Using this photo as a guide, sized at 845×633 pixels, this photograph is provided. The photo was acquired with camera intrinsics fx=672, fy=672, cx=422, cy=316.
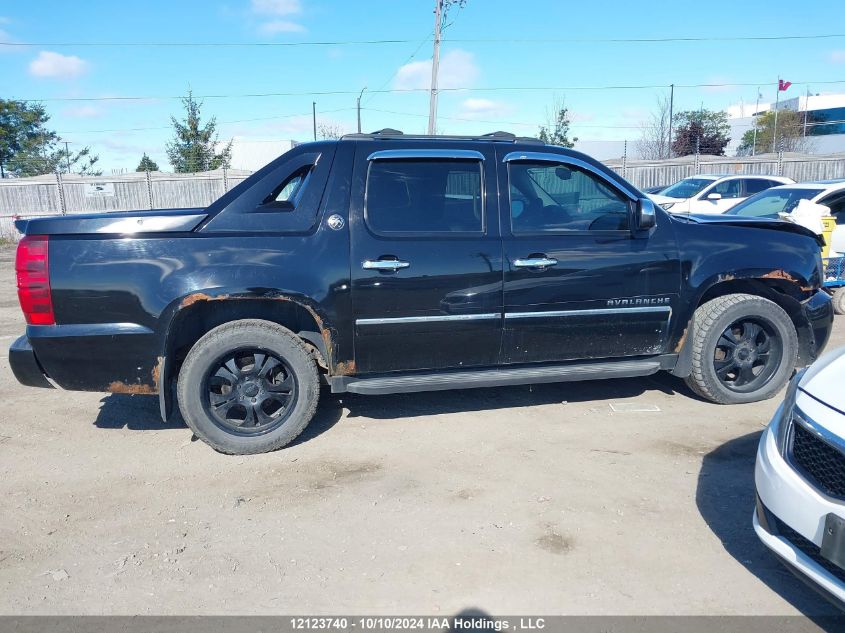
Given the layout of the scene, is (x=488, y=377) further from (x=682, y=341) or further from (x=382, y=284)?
(x=682, y=341)

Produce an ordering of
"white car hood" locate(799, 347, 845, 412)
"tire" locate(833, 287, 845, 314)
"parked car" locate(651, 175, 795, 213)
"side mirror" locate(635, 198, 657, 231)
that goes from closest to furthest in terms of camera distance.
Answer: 1. "white car hood" locate(799, 347, 845, 412)
2. "side mirror" locate(635, 198, 657, 231)
3. "tire" locate(833, 287, 845, 314)
4. "parked car" locate(651, 175, 795, 213)

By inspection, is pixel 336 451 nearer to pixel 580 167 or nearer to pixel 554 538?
pixel 554 538

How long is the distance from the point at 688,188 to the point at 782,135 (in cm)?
3444

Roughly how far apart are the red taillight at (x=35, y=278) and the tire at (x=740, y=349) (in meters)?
4.38

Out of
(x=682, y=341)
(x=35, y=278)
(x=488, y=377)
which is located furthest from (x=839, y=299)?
(x=35, y=278)

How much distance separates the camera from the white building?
5341cm

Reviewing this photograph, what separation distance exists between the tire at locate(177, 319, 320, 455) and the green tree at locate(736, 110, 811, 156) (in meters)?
46.6

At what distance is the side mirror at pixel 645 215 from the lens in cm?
461

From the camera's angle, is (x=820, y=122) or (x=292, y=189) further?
(x=820, y=122)

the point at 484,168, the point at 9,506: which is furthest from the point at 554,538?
the point at 9,506

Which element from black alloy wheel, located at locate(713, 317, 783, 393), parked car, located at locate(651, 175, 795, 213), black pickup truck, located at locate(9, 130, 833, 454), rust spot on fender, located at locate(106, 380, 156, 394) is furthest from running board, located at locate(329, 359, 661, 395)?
parked car, located at locate(651, 175, 795, 213)

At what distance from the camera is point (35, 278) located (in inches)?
159

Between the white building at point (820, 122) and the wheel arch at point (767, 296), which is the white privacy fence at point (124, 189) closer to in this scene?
the wheel arch at point (767, 296)

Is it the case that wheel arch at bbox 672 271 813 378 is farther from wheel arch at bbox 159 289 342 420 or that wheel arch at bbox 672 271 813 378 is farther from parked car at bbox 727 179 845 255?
parked car at bbox 727 179 845 255
